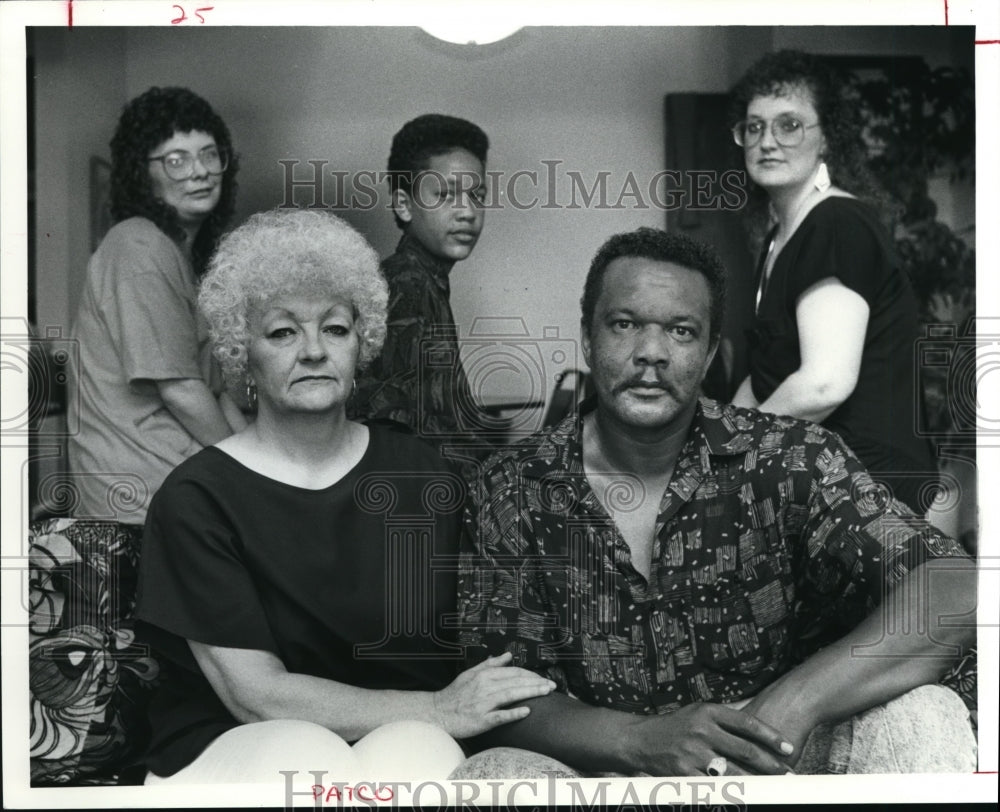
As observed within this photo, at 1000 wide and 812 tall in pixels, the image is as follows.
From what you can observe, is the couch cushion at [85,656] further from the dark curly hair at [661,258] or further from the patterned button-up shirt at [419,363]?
the dark curly hair at [661,258]

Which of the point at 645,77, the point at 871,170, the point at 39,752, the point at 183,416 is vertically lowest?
the point at 39,752

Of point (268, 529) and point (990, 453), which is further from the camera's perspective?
point (990, 453)

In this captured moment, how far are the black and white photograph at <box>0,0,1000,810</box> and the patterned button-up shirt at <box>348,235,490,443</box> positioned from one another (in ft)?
0.04

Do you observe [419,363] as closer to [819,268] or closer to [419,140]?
[419,140]

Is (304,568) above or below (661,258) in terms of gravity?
below

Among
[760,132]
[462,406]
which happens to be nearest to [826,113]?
[760,132]

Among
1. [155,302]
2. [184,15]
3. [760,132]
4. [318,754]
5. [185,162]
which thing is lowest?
[318,754]

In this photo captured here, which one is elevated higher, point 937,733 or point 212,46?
point 212,46

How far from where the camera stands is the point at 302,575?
410 centimetres

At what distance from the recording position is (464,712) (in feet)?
13.7

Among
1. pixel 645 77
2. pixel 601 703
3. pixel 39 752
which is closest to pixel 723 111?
pixel 645 77

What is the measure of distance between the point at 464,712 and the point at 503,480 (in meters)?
0.79

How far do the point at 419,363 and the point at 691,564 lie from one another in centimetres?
113

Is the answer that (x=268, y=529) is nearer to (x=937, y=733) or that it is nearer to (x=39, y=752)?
(x=39, y=752)
